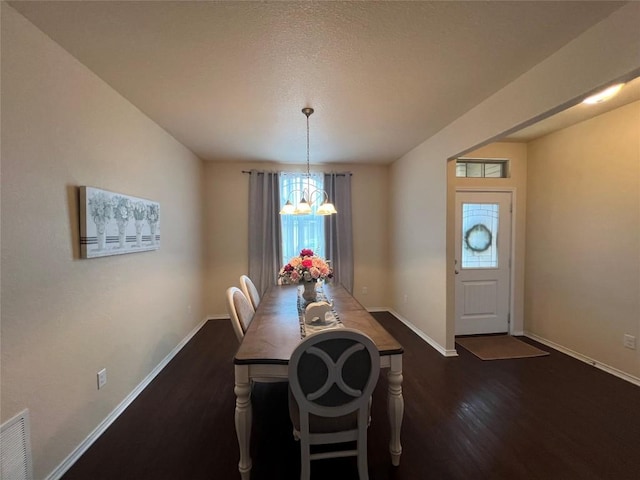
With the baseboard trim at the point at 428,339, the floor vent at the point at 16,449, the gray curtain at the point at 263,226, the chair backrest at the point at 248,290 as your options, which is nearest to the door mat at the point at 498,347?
the baseboard trim at the point at 428,339

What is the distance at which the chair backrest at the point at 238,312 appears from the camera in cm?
192

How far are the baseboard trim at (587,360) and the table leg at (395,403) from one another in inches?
98.9

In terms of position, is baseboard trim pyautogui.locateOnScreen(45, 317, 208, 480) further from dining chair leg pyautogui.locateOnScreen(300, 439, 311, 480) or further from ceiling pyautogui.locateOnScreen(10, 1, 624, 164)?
ceiling pyautogui.locateOnScreen(10, 1, 624, 164)

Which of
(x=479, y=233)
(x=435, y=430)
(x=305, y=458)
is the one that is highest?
(x=479, y=233)

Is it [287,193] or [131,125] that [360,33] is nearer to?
[131,125]

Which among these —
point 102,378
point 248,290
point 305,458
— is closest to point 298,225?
point 248,290

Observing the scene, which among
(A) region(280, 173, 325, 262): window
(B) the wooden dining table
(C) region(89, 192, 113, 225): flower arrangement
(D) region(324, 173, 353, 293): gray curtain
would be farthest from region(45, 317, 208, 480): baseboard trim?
(D) region(324, 173, 353, 293): gray curtain

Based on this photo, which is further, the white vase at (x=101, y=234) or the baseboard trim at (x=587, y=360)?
the baseboard trim at (x=587, y=360)

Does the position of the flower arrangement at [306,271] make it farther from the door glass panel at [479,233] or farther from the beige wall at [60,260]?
the door glass panel at [479,233]

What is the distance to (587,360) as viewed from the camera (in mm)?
2836

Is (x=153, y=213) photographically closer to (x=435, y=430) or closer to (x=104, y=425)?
Answer: (x=104, y=425)

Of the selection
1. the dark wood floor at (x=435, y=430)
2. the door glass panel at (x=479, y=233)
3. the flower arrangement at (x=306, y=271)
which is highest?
the door glass panel at (x=479, y=233)

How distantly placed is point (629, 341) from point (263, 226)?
4380 mm

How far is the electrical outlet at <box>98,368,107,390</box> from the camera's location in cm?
193
